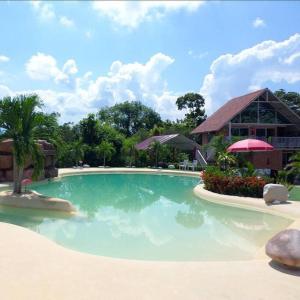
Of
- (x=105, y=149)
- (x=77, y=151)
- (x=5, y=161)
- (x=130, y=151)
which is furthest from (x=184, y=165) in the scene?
(x=5, y=161)

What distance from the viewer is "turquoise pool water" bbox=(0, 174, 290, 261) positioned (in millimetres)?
8258

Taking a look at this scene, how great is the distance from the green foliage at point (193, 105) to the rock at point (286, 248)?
45425 millimetres

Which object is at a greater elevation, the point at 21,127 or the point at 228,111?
the point at 228,111

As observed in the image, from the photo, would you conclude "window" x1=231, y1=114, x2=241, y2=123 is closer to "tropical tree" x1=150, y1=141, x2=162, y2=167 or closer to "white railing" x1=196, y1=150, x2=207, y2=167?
"white railing" x1=196, y1=150, x2=207, y2=167

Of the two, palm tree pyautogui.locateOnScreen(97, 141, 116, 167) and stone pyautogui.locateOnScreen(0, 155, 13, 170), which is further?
palm tree pyautogui.locateOnScreen(97, 141, 116, 167)

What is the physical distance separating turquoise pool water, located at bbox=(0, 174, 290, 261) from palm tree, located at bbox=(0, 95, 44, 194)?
1.81 meters

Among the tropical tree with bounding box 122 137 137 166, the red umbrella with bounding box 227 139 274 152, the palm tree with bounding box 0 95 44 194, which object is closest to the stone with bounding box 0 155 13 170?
the palm tree with bounding box 0 95 44 194

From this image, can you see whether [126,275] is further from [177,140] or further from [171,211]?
[177,140]

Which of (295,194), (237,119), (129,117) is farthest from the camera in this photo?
(129,117)

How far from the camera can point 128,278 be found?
17.5ft

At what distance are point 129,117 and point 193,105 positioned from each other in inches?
430

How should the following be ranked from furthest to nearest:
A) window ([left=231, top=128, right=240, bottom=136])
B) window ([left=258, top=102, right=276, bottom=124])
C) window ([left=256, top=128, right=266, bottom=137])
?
window ([left=256, top=128, right=266, bottom=137]), window ([left=231, top=128, right=240, bottom=136]), window ([left=258, top=102, right=276, bottom=124])

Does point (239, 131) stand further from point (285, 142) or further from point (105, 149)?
point (105, 149)

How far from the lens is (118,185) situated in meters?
20.8
